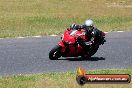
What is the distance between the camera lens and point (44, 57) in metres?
17.4

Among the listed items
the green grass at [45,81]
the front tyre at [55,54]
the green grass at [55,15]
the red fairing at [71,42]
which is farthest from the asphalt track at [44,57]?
the green grass at [55,15]

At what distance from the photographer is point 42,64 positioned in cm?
1617

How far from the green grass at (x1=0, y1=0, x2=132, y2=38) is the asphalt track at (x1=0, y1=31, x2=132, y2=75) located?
7.16ft

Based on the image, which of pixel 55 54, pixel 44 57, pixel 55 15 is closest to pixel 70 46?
pixel 55 54

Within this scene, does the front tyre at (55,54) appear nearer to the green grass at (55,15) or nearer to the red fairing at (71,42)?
the red fairing at (71,42)

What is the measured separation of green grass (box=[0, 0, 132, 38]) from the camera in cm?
2580

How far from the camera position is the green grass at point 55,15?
84.6 feet

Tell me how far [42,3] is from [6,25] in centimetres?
1052

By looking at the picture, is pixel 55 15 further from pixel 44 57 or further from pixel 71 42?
pixel 71 42

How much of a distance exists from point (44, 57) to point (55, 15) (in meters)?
14.8

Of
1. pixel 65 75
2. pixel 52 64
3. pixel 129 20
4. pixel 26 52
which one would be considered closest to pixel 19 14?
pixel 129 20

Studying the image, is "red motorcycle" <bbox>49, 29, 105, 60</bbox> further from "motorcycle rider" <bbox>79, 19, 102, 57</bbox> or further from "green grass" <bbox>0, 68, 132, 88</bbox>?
"green grass" <bbox>0, 68, 132, 88</bbox>

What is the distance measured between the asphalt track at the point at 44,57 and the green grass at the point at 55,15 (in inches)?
85.9

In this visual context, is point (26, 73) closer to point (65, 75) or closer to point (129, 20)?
point (65, 75)
